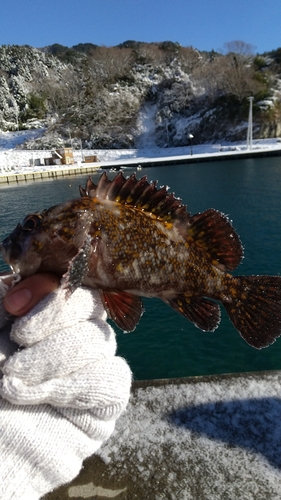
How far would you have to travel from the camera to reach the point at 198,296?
278 cm

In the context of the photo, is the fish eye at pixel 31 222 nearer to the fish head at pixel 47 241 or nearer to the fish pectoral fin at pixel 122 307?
the fish head at pixel 47 241

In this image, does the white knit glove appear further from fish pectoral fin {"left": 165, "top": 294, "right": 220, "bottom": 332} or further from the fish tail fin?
the fish tail fin

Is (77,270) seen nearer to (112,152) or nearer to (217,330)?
(217,330)

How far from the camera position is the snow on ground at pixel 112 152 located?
5838cm

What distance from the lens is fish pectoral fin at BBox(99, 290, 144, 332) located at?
95.5 inches

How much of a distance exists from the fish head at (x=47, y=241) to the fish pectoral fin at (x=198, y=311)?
A: 908 millimetres

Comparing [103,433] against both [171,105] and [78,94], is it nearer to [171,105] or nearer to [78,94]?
[171,105]

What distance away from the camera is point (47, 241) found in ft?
7.66

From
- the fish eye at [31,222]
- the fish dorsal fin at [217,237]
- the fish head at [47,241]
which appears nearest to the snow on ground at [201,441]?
the fish dorsal fin at [217,237]

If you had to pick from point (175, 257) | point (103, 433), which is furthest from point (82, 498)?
point (175, 257)

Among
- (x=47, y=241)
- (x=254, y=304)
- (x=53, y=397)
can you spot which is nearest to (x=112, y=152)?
(x=254, y=304)

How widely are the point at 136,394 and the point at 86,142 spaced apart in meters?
75.8

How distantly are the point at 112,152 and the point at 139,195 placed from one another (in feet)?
220

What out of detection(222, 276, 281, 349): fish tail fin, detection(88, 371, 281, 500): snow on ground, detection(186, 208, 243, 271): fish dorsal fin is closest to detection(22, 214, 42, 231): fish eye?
detection(186, 208, 243, 271): fish dorsal fin
